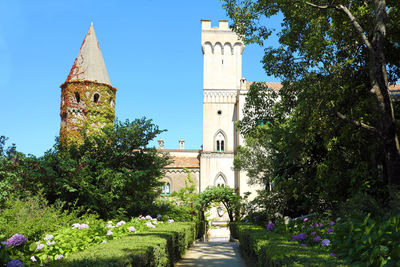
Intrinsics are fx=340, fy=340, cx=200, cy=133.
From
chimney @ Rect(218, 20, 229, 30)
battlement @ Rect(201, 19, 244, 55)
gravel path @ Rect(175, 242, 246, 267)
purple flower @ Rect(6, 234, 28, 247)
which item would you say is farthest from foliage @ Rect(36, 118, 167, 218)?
chimney @ Rect(218, 20, 229, 30)

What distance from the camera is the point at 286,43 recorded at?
1069cm

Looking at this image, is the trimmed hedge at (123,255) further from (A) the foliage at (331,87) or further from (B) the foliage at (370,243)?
(A) the foliage at (331,87)

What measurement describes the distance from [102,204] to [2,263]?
10176mm

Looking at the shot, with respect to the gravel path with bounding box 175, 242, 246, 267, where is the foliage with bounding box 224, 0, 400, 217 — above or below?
above

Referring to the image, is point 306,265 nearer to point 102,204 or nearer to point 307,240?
point 307,240

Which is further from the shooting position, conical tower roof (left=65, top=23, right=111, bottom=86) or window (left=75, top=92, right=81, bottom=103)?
conical tower roof (left=65, top=23, right=111, bottom=86)

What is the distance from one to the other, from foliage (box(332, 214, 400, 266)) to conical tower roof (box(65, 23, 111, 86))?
2142 cm

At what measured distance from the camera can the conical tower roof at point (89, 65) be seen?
23109 millimetres

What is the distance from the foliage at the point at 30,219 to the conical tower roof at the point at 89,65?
11.9 metres

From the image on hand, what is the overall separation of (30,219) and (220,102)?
27.0 m

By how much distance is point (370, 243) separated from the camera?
11.4 feet

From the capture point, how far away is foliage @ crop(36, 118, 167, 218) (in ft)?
42.2

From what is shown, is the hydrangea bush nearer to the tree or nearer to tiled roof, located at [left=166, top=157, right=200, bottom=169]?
the tree

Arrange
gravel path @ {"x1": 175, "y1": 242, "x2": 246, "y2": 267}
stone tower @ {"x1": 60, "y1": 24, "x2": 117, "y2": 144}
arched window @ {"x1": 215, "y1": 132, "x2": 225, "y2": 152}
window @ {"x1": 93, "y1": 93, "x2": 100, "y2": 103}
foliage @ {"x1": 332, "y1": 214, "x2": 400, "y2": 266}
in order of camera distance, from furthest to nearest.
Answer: arched window @ {"x1": 215, "y1": 132, "x2": 225, "y2": 152}
window @ {"x1": 93, "y1": 93, "x2": 100, "y2": 103}
stone tower @ {"x1": 60, "y1": 24, "x2": 117, "y2": 144}
gravel path @ {"x1": 175, "y1": 242, "x2": 246, "y2": 267}
foliage @ {"x1": 332, "y1": 214, "x2": 400, "y2": 266}
